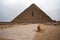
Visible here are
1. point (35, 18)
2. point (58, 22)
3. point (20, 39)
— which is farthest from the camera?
point (35, 18)

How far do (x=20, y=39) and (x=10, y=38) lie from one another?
21 cm

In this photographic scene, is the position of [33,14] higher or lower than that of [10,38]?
higher

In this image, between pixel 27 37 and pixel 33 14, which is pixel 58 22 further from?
pixel 27 37

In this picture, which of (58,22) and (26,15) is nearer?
(58,22)

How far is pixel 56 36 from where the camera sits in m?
2.86

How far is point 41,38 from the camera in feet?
9.00

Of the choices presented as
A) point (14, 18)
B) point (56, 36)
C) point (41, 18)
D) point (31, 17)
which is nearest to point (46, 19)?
point (41, 18)

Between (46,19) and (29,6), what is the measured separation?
0.66m

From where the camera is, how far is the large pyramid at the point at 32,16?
4.66 m

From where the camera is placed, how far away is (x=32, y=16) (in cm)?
470

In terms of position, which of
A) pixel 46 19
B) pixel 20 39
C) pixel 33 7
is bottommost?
pixel 20 39

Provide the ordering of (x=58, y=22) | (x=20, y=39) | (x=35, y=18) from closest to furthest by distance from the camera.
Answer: (x=20, y=39), (x=58, y=22), (x=35, y=18)

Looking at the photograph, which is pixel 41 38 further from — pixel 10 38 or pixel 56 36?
pixel 10 38

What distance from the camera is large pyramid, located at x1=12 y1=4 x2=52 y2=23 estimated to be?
4657mm
